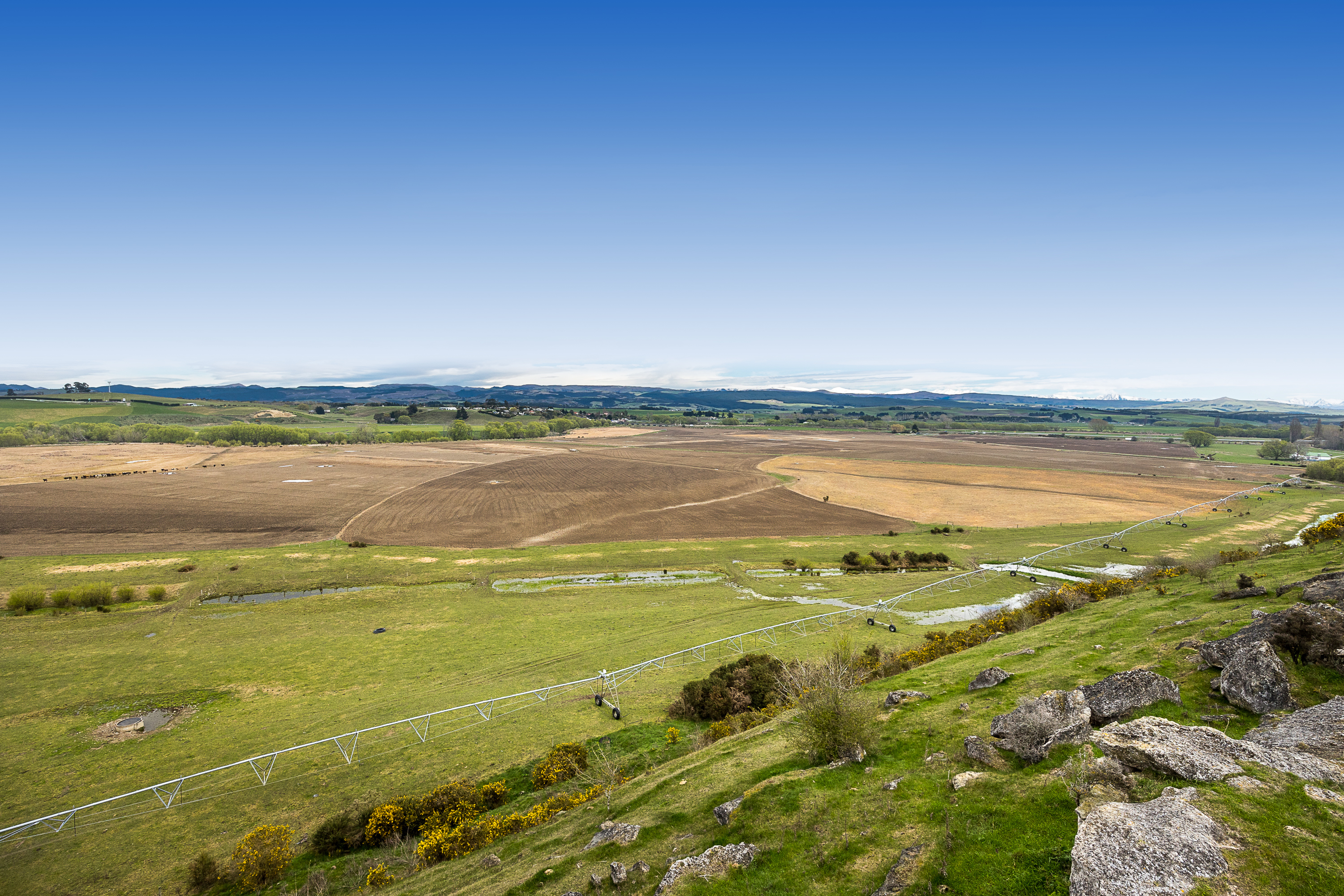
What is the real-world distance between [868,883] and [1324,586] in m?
22.7

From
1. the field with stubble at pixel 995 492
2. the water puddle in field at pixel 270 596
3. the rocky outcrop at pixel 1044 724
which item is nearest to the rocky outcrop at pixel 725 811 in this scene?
the rocky outcrop at pixel 1044 724

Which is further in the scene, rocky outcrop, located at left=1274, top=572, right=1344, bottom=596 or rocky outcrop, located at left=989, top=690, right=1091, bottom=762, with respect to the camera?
rocky outcrop, located at left=1274, top=572, right=1344, bottom=596

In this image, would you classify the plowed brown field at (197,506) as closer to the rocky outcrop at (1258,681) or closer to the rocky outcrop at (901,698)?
the rocky outcrop at (901,698)

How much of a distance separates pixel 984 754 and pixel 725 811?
7.88 metres

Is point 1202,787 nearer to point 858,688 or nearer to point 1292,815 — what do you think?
point 1292,815

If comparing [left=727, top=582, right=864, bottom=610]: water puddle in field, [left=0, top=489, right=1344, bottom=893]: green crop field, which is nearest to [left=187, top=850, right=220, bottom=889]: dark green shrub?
[left=0, top=489, right=1344, bottom=893]: green crop field

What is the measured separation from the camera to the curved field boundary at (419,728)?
870 inches

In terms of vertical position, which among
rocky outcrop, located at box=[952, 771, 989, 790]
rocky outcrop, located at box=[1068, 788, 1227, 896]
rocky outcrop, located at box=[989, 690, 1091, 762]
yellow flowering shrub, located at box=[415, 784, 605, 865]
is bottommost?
yellow flowering shrub, located at box=[415, 784, 605, 865]

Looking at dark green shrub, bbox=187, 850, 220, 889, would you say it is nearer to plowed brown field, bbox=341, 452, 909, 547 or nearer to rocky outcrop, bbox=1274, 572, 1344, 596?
rocky outcrop, bbox=1274, 572, 1344, 596

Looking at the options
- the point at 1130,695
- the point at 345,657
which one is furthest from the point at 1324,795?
the point at 345,657

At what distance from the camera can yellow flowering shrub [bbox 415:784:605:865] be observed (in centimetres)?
1892

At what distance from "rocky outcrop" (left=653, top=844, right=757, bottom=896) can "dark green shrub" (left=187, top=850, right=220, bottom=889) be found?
669 inches

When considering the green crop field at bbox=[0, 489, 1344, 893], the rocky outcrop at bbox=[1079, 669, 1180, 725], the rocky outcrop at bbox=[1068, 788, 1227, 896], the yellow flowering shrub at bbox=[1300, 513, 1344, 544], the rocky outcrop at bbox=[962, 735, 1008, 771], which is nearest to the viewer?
the rocky outcrop at bbox=[1068, 788, 1227, 896]

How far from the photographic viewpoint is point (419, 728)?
27.8 m
